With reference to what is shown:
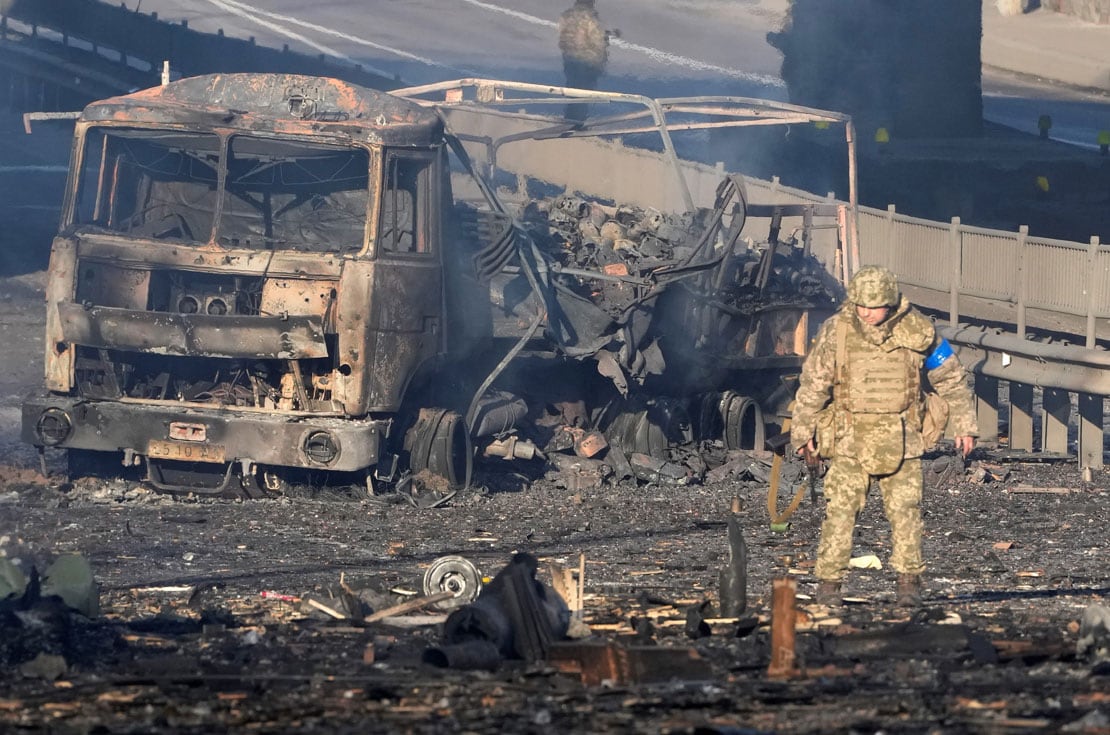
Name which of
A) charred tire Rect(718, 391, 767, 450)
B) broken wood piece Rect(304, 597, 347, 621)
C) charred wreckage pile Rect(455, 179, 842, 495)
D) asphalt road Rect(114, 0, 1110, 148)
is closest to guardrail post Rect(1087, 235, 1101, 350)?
charred wreckage pile Rect(455, 179, 842, 495)

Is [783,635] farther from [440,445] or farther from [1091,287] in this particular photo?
[1091,287]

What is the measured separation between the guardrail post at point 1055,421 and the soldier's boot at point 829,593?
606 cm

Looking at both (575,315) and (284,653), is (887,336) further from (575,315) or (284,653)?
(575,315)

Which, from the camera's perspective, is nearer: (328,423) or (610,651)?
(610,651)

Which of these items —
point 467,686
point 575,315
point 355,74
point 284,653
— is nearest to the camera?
point 467,686

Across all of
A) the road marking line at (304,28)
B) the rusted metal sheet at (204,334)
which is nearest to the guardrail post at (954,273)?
the rusted metal sheet at (204,334)

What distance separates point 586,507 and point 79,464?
11.4 feet

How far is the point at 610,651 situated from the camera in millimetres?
6289

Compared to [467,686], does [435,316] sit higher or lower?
higher

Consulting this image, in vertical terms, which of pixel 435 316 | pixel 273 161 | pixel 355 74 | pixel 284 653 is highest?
pixel 355 74

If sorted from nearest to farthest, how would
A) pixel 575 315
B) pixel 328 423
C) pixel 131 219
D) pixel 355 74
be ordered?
pixel 328 423
pixel 131 219
pixel 575 315
pixel 355 74

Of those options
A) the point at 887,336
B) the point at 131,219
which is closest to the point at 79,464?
the point at 131,219

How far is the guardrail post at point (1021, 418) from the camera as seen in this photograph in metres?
14.0

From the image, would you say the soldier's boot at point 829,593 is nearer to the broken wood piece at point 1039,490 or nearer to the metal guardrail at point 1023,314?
the broken wood piece at point 1039,490
